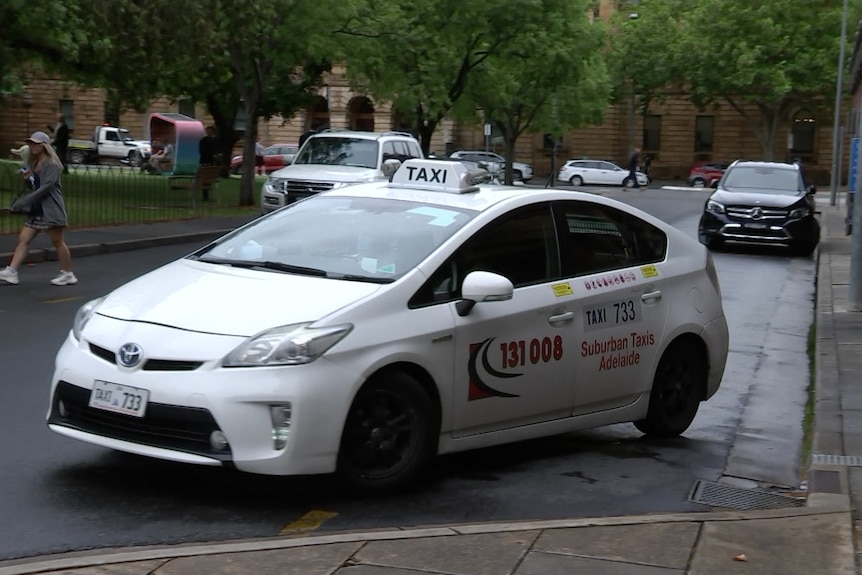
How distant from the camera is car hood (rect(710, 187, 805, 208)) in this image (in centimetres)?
2281

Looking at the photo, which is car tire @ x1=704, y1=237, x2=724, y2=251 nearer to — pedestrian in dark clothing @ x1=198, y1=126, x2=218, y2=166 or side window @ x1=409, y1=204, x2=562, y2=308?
pedestrian in dark clothing @ x1=198, y1=126, x2=218, y2=166

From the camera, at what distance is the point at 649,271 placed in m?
7.81

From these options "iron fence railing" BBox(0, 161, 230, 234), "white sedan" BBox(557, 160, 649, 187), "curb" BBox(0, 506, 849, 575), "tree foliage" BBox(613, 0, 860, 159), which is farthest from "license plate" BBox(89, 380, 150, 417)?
"tree foliage" BBox(613, 0, 860, 159)

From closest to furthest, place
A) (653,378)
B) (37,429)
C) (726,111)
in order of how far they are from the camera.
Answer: (37,429)
(653,378)
(726,111)

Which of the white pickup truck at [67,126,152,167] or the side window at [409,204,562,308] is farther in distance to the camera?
the white pickup truck at [67,126,152,167]

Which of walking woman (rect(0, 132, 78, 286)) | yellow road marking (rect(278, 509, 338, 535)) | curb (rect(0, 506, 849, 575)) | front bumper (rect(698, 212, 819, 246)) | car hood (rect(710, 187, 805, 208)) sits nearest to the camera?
curb (rect(0, 506, 849, 575))

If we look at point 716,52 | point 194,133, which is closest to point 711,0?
point 716,52

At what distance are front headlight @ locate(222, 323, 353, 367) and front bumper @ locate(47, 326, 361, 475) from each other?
0.13ft

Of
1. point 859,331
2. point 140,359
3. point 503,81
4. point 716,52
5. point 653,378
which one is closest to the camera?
point 140,359

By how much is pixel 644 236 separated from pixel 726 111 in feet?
222

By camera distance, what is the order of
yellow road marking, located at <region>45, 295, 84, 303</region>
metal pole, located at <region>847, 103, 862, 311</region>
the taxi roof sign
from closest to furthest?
the taxi roof sign, yellow road marking, located at <region>45, 295, 84, 303</region>, metal pole, located at <region>847, 103, 862, 311</region>

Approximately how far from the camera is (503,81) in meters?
44.5

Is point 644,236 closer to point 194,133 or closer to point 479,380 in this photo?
point 479,380

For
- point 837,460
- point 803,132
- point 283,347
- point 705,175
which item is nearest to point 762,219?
point 837,460
